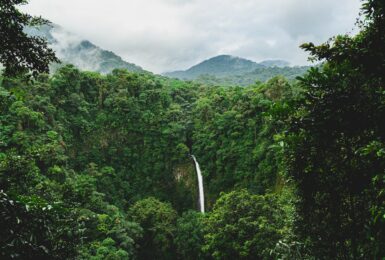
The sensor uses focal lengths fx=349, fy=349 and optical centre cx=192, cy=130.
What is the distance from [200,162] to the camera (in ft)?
116

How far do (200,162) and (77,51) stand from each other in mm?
137195

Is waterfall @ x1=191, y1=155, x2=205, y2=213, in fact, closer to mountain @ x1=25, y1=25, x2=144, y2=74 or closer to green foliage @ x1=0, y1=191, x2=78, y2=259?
green foliage @ x1=0, y1=191, x2=78, y2=259

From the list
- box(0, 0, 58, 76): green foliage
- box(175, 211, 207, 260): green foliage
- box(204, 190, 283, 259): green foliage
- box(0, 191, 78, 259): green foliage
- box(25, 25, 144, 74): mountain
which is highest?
box(25, 25, 144, 74): mountain

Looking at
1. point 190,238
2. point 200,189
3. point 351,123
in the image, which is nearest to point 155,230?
point 190,238

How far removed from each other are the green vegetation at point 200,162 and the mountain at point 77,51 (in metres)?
88.1

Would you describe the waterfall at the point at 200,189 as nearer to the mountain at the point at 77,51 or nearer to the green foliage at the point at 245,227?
the green foliage at the point at 245,227

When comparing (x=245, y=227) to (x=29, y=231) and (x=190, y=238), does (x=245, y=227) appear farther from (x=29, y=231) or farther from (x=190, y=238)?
(x=29, y=231)

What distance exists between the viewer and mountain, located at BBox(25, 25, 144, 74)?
13088cm

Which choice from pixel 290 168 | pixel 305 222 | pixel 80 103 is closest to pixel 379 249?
pixel 290 168

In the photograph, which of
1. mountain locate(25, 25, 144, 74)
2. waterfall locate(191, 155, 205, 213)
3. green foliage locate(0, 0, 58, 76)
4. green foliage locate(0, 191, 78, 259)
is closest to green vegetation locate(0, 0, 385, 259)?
green foliage locate(0, 191, 78, 259)

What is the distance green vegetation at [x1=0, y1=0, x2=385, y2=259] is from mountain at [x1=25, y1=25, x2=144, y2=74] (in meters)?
88.1

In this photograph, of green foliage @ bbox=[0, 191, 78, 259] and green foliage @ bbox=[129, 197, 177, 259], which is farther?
green foliage @ bbox=[129, 197, 177, 259]

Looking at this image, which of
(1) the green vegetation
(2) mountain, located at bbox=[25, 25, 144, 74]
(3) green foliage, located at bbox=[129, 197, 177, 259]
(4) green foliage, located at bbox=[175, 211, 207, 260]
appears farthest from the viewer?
(2) mountain, located at bbox=[25, 25, 144, 74]

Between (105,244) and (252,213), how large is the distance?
9.46m
